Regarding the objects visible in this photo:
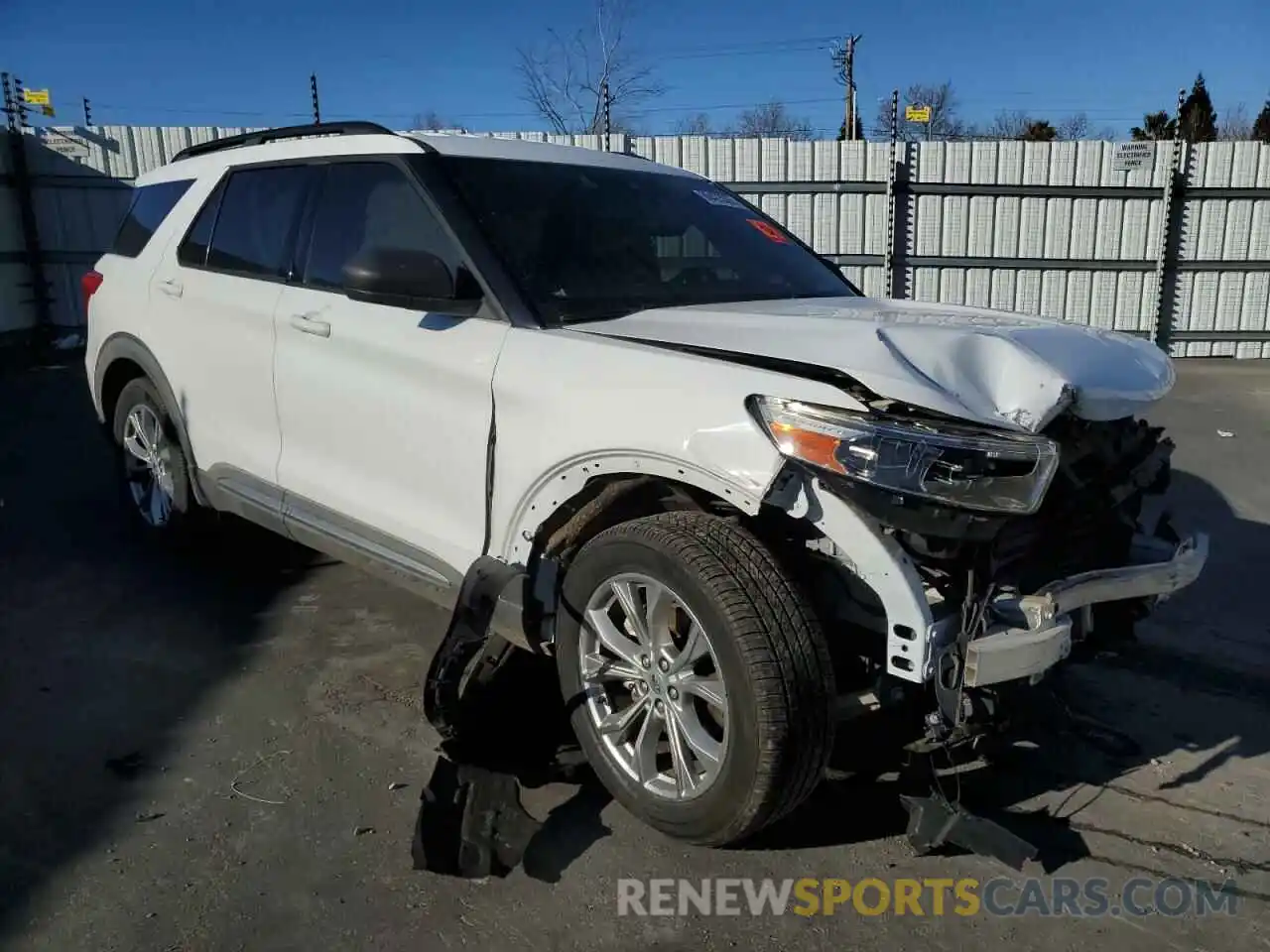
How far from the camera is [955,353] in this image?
8.77 ft

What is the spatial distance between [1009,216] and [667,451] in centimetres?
1051

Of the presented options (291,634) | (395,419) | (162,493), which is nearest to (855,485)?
(395,419)

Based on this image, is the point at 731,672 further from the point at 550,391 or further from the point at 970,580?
the point at 550,391

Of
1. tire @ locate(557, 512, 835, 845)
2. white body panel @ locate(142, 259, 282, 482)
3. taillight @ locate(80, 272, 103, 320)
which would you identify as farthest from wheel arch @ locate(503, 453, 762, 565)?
taillight @ locate(80, 272, 103, 320)

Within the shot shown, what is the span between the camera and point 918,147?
11.8 meters

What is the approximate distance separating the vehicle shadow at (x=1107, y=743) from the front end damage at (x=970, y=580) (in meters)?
0.27

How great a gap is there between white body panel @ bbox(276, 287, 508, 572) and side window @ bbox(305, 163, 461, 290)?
149mm

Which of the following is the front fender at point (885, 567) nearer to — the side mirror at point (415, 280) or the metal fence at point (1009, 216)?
the side mirror at point (415, 280)

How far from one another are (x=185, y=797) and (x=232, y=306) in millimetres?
1985

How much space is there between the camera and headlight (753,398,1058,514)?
2.39 metres

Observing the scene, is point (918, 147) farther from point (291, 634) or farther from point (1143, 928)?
point (1143, 928)

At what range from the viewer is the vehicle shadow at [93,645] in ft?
9.64

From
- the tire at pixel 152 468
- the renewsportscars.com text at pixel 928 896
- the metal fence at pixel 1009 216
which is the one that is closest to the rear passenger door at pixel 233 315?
the tire at pixel 152 468

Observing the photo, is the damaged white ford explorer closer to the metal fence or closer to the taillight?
the taillight
